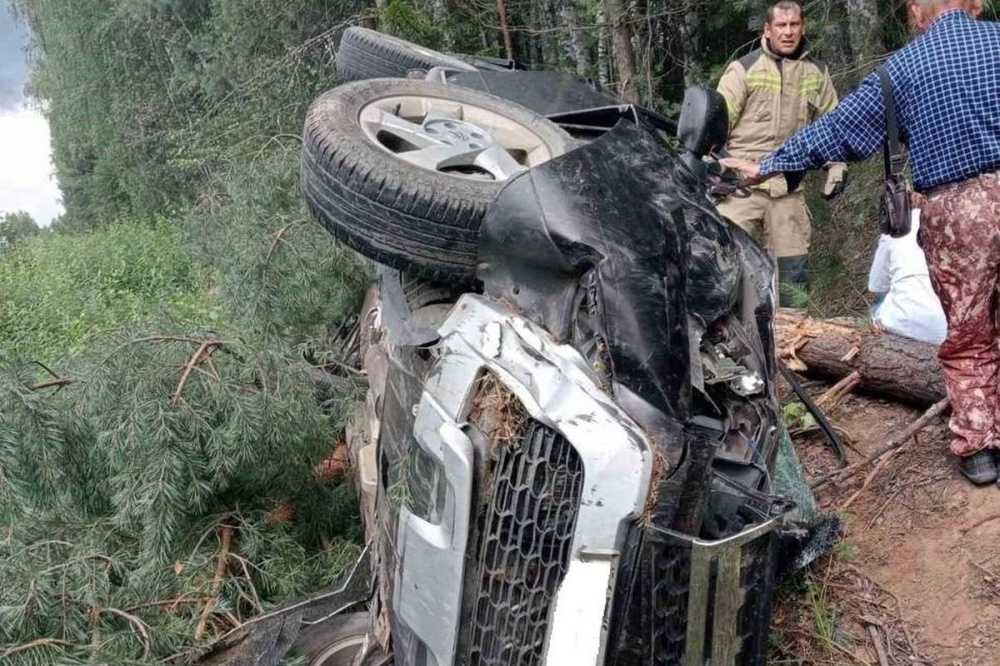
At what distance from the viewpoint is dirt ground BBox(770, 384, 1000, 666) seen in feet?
8.77

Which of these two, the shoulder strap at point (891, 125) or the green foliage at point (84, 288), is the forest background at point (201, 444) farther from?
the shoulder strap at point (891, 125)

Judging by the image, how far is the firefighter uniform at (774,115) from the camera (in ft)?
16.5

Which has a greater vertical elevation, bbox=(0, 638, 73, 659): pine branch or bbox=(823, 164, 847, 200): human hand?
bbox=(823, 164, 847, 200): human hand

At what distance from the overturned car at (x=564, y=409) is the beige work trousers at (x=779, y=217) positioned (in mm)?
2540

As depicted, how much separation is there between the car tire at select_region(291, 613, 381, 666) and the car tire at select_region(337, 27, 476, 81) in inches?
92.4

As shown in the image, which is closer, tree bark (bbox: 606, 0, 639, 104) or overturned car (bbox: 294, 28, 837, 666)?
overturned car (bbox: 294, 28, 837, 666)

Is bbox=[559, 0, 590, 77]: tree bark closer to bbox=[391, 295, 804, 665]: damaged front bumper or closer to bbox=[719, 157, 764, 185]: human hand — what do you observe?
bbox=[719, 157, 764, 185]: human hand

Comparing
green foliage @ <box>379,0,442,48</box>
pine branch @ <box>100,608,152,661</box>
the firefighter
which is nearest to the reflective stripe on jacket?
the firefighter

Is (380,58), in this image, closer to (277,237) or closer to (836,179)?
(277,237)

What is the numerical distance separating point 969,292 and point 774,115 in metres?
2.31

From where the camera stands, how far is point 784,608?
9.43 feet

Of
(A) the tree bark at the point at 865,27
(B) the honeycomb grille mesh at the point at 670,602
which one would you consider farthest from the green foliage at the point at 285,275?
(A) the tree bark at the point at 865,27

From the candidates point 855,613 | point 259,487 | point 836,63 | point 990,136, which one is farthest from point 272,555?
point 836,63

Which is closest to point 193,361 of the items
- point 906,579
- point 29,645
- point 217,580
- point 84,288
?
point 217,580
